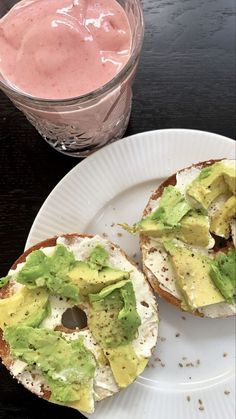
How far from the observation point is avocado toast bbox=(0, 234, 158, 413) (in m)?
1.37

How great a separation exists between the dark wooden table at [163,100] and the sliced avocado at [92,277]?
237mm

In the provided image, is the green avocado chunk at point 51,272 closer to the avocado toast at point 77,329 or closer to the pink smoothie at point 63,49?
the avocado toast at point 77,329

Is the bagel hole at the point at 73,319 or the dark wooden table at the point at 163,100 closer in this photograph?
the bagel hole at the point at 73,319

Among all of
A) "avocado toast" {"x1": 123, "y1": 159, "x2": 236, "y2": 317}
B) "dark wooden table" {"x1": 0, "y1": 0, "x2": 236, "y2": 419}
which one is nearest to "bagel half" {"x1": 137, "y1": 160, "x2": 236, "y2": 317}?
"avocado toast" {"x1": 123, "y1": 159, "x2": 236, "y2": 317}

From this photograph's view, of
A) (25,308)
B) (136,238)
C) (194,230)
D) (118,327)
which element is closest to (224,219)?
(194,230)

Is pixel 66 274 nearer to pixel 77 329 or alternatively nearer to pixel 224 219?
pixel 77 329

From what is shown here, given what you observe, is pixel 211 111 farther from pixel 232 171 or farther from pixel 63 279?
pixel 63 279

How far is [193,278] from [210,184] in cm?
21

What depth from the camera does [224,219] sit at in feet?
4.76

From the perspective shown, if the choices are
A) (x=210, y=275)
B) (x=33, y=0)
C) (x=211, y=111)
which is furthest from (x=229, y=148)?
(x=33, y=0)

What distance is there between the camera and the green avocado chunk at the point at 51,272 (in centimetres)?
138

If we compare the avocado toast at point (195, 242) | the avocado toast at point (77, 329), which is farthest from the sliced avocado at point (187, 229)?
the avocado toast at point (77, 329)

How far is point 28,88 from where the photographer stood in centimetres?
132

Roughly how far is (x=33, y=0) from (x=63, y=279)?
2.00ft
